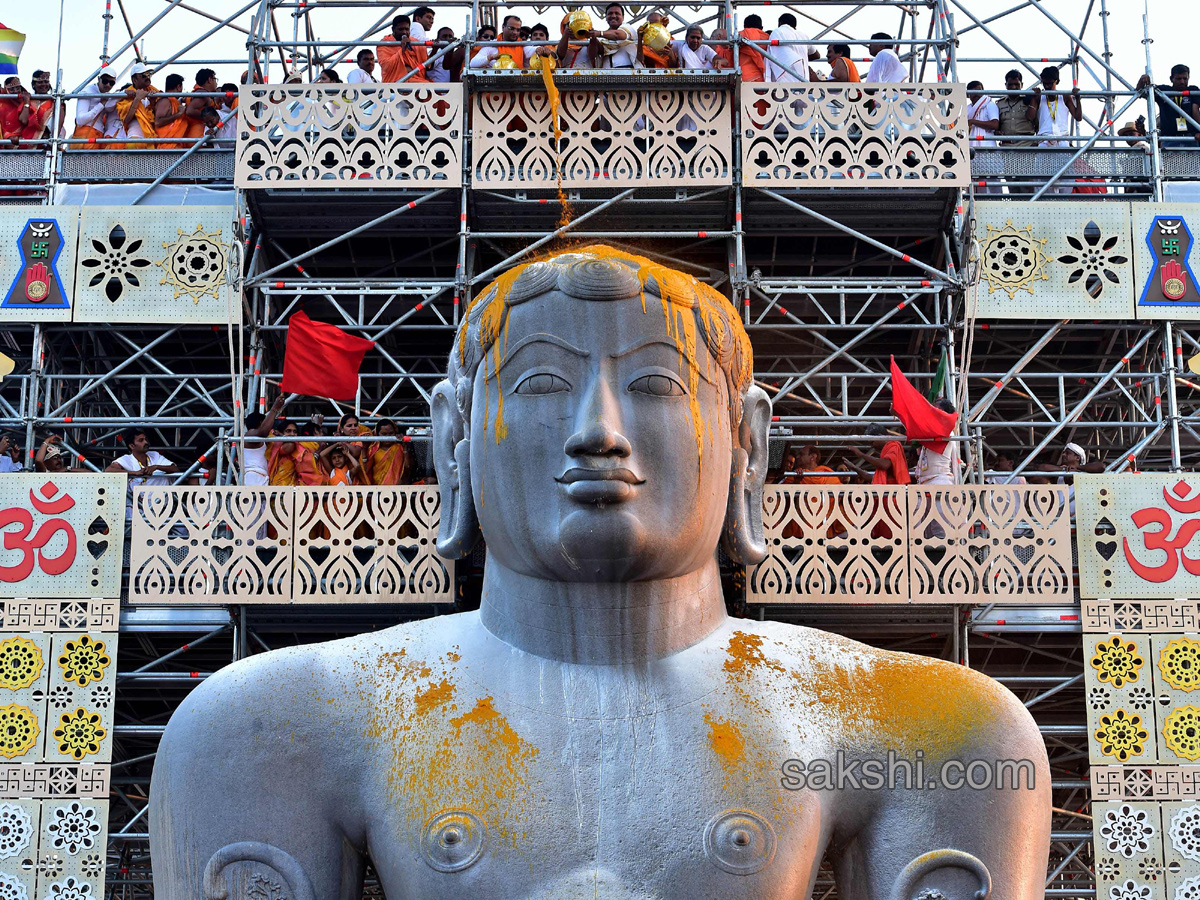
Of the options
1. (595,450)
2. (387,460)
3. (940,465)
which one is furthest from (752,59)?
(595,450)

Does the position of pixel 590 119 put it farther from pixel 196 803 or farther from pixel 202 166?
pixel 196 803

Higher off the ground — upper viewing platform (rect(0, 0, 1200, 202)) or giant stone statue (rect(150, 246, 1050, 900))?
upper viewing platform (rect(0, 0, 1200, 202))

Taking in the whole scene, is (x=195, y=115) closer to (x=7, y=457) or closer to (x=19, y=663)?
(x=7, y=457)

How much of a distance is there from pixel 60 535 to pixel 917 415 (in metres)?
7.42

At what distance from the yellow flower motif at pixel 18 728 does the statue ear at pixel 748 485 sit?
11.3m

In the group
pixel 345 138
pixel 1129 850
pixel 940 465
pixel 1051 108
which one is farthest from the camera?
pixel 1051 108

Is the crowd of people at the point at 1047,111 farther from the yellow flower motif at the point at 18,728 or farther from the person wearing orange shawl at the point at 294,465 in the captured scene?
the yellow flower motif at the point at 18,728

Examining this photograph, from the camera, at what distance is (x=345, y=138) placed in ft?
58.1

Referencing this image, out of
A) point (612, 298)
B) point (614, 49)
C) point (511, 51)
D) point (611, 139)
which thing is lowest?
point (612, 298)

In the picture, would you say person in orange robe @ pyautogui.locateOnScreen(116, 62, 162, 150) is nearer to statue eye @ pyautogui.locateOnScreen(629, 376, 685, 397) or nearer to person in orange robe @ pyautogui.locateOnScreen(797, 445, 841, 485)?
person in orange robe @ pyautogui.locateOnScreen(797, 445, 841, 485)

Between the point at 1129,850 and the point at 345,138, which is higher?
the point at 345,138

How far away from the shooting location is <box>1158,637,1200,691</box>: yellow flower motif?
53.3 ft
